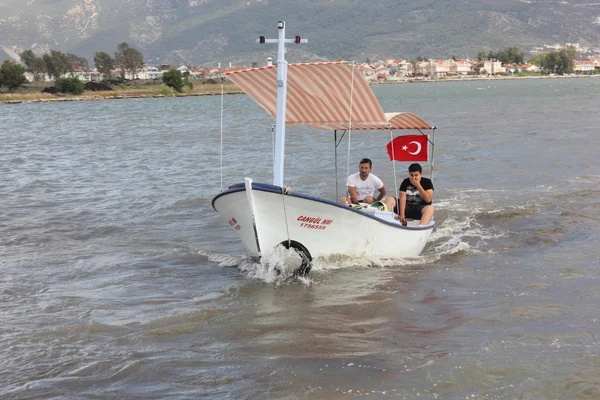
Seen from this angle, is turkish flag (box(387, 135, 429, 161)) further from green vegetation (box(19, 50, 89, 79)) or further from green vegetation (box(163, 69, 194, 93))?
green vegetation (box(19, 50, 89, 79))

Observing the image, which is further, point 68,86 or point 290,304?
point 68,86

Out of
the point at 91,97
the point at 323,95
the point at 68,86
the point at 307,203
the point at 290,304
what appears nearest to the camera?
the point at 290,304

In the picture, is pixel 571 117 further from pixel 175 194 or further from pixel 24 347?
pixel 24 347

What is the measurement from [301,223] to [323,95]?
2364 mm

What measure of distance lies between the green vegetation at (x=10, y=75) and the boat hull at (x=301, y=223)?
128 meters

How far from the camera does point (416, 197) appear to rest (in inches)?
522

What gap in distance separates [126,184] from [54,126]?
116ft

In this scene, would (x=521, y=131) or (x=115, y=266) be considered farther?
(x=521, y=131)

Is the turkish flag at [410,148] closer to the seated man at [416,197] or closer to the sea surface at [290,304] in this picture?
the seated man at [416,197]

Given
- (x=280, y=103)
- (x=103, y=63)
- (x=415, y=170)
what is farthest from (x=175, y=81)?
(x=280, y=103)

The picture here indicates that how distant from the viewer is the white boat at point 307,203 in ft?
34.9

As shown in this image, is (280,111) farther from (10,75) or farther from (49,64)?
(49,64)

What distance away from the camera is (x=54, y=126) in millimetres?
55688

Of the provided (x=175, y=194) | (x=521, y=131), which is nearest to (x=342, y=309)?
(x=175, y=194)
